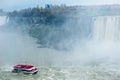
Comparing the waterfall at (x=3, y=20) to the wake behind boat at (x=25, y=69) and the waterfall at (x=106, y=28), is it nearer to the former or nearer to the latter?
the waterfall at (x=106, y=28)

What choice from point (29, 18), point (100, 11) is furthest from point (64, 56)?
point (29, 18)

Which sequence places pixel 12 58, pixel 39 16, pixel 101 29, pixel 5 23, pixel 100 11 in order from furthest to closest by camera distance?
pixel 5 23
pixel 39 16
pixel 100 11
pixel 101 29
pixel 12 58

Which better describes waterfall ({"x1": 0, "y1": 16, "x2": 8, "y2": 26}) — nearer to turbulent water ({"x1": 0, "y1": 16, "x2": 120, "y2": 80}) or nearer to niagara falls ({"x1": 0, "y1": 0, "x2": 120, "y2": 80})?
niagara falls ({"x1": 0, "y1": 0, "x2": 120, "y2": 80})

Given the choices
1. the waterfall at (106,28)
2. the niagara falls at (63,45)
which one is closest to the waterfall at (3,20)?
the niagara falls at (63,45)

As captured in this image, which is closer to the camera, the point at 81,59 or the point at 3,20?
the point at 81,59

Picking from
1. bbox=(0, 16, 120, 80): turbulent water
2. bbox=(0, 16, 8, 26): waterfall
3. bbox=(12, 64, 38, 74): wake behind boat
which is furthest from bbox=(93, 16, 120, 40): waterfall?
bbox=(0, 16, 8, 26): waterfall

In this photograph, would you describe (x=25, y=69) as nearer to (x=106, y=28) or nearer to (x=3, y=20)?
(x=106, y=28)

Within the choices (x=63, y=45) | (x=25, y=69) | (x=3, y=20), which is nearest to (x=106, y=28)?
(x=63, y=45)

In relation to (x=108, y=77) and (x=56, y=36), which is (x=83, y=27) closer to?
(x=56, y=36)
